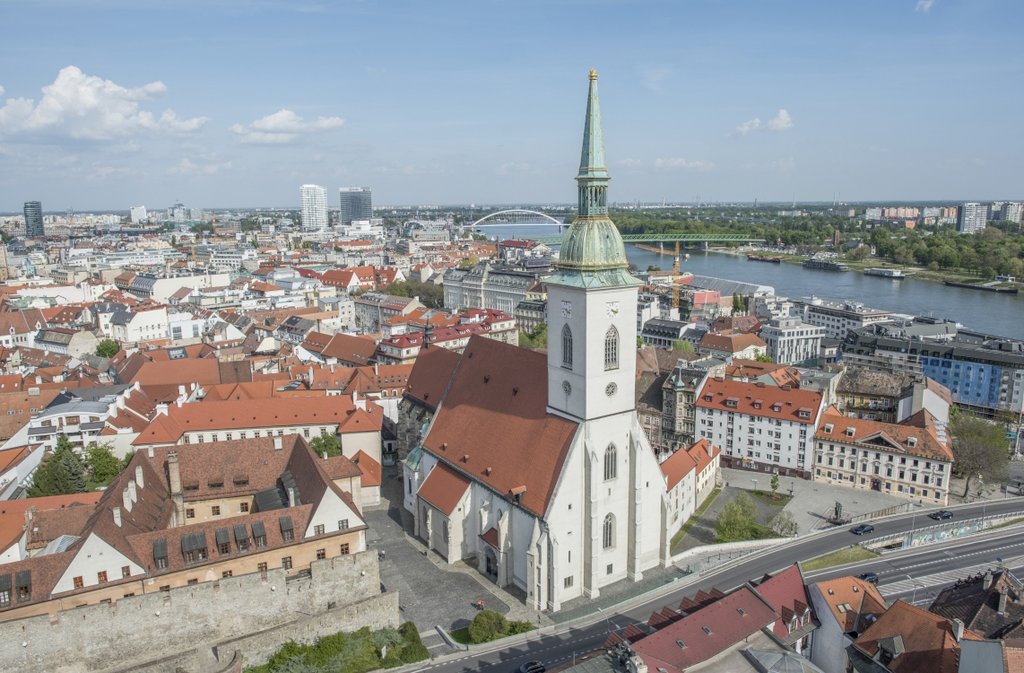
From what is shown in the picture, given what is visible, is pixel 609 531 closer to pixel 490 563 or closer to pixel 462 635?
pixel 490 563

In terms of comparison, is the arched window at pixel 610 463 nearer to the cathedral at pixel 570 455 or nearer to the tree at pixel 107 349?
the cathedral at pixel 570 455

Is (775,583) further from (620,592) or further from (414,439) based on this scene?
(414,439)

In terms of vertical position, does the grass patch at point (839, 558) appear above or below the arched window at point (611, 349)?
below

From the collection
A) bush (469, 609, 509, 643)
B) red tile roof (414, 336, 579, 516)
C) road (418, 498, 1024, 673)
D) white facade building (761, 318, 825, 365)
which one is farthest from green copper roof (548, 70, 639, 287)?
white facade building (761, 318, 825, 365)

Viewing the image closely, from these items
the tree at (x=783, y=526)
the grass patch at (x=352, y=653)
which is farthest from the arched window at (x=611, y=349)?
the tree at (x=783, y=526)

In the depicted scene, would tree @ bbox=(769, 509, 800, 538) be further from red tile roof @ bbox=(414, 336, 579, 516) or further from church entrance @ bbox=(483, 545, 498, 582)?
church entrance @ bbox=(483, 545, 498, 582)

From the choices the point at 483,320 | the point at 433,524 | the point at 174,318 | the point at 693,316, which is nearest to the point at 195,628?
the point at 433,524

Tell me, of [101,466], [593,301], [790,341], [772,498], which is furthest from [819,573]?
[790,341]
